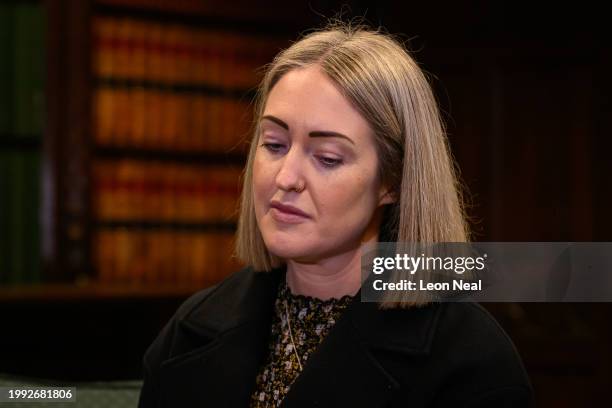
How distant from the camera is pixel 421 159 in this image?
4.64ft

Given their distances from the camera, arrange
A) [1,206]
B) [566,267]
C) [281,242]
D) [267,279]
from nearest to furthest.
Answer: [281,242] → [566,267] → [267,279] → [1,206]

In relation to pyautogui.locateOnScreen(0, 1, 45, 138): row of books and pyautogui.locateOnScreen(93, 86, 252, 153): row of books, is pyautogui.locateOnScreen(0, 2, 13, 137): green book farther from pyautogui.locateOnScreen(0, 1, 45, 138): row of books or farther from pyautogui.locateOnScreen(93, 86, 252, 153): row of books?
pyautogui.locateOnScreen(93, 86, 252, 153): row of books

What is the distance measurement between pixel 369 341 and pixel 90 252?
8.89 ft

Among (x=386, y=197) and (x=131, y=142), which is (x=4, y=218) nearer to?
(x=131, y=142)

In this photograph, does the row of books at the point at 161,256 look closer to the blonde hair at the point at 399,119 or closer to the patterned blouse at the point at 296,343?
the patterned blouse at the point at 296,343

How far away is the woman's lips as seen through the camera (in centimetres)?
137

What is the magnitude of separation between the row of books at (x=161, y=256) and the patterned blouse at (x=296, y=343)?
248cm

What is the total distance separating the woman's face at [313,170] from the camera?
135 cm

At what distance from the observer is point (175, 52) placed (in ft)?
13.5

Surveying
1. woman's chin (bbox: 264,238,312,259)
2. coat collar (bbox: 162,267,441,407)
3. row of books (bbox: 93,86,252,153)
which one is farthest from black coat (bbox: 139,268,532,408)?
row of books (bbox: 93,86,252,153)

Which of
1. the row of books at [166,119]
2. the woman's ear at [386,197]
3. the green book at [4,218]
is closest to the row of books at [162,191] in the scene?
the row of books at [166,119]

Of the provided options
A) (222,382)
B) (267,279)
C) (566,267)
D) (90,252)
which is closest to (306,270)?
(267,279)

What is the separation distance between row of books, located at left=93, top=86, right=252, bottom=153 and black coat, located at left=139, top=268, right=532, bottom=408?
7.65ft

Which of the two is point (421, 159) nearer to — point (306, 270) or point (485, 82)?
point (306, 270)
